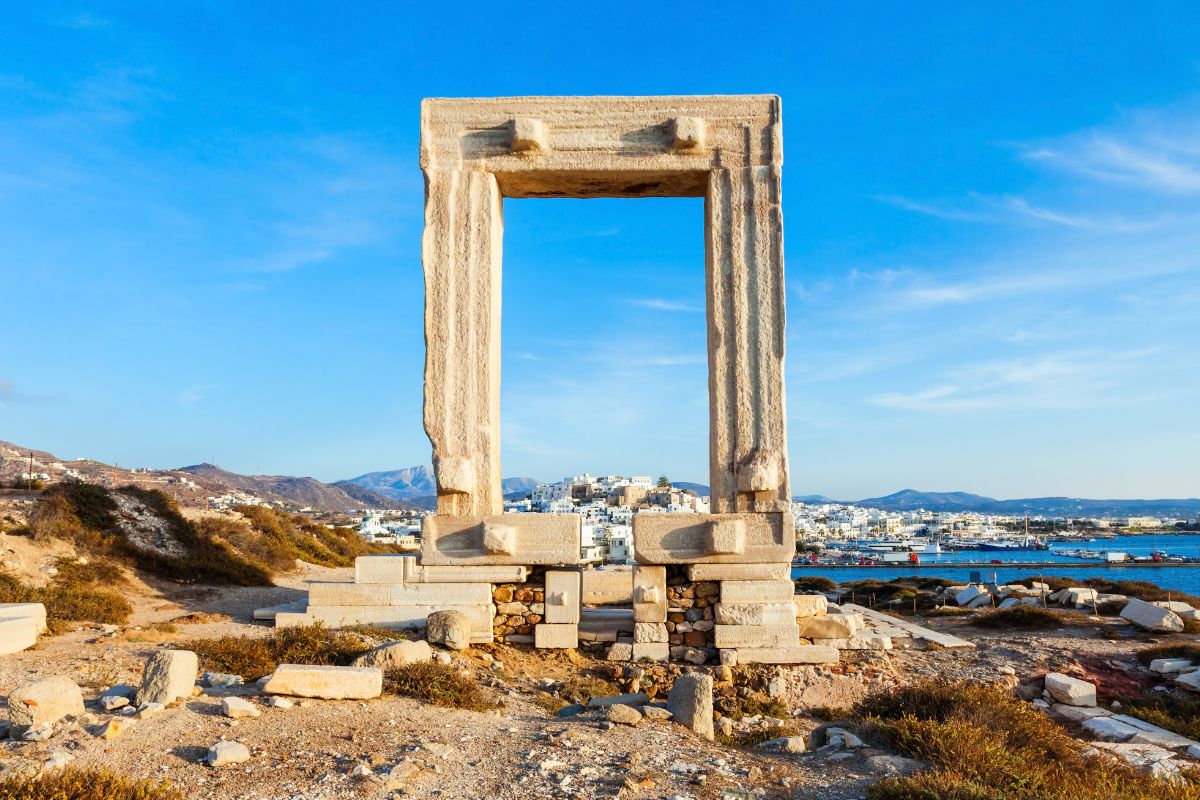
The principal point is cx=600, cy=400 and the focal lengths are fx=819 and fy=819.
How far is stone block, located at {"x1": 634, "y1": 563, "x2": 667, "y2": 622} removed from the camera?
975 centimetres

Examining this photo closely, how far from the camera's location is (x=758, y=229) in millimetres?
10570

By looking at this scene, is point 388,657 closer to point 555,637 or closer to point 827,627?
point 555,637

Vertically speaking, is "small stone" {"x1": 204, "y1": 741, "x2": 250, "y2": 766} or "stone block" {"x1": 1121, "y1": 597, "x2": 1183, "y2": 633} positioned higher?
"small stone" {"x1": 204, "y1": 741, "x2": 250, "y2": 766}

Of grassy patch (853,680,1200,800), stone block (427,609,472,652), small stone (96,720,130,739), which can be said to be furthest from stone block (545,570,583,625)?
small stone (96,720,130,739)

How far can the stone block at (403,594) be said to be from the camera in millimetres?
9852

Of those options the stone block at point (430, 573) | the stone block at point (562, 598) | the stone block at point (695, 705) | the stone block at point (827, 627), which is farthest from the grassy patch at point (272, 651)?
the stone block at point (827, 627)

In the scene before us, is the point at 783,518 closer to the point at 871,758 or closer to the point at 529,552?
the point at 529,552

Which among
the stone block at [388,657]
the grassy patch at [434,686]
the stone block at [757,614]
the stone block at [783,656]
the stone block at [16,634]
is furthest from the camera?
the stone block at [757,614]

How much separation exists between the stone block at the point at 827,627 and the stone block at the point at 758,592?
26.4 inches

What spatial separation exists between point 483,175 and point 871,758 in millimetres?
8133

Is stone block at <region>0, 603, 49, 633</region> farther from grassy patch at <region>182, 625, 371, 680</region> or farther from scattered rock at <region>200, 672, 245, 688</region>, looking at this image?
scattered rock at <region>200, 672, 245, 688</region>

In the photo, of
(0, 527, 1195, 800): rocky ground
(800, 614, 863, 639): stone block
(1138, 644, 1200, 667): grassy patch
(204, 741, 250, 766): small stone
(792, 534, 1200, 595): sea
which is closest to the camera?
(0, 527, 1195, 800): rocky ground

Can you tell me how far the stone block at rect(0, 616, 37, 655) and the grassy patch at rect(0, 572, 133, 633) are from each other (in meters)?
1.03

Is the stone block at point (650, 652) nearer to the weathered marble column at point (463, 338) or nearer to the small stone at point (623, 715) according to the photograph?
the weathered marble column at point (463, 338)
